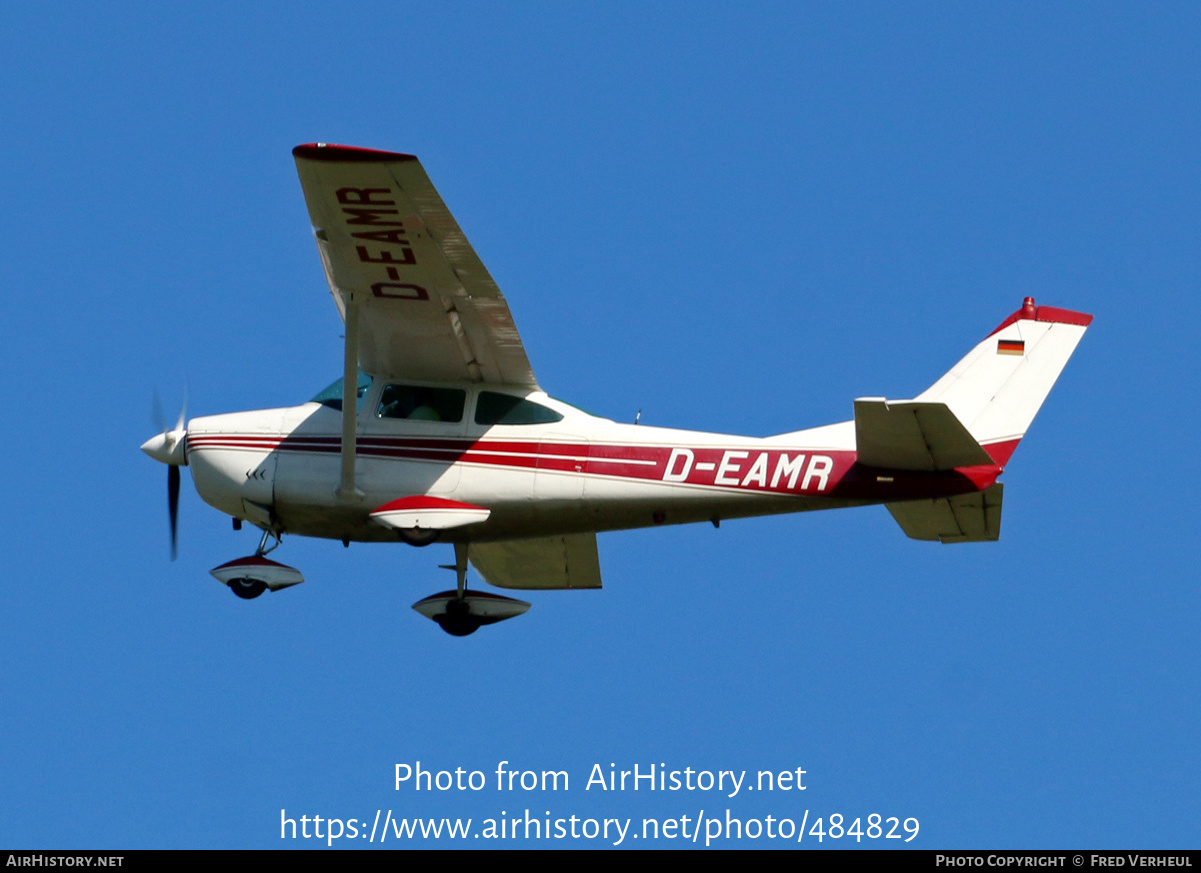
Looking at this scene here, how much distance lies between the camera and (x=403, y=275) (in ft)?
50.8

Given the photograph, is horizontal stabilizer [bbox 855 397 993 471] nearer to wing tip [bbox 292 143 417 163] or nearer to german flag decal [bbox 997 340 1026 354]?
german flag decal [bbox 997 340 1026 354]

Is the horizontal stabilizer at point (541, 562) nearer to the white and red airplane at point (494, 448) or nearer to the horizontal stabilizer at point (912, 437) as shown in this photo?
the white and red airplane at point (494, 448)

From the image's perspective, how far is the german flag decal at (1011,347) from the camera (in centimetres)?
1611

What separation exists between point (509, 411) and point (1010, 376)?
4252 mm

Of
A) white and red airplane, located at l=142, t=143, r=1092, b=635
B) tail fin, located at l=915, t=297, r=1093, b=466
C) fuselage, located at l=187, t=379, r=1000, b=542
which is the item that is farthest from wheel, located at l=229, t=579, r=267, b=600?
tail fin, located at l=915, t=297, r=1093, b=466

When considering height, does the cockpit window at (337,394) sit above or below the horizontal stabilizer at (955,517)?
above

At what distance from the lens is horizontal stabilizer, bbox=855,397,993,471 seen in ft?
48.9

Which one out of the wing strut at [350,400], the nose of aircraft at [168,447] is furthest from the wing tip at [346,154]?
the nose of aircraft at [168,447]

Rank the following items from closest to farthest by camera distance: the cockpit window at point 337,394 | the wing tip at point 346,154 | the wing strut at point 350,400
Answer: the wing tip at point 346,154 → the wing strut at point 350,400 → the cockpit window at point 337,394

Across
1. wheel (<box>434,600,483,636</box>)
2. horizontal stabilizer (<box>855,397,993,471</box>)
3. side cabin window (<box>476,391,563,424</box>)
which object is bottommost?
wheel (<box>434,600,483,636</box>)

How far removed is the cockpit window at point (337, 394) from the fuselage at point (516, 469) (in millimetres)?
47

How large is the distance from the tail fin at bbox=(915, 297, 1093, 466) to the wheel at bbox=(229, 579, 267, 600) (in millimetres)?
5873
